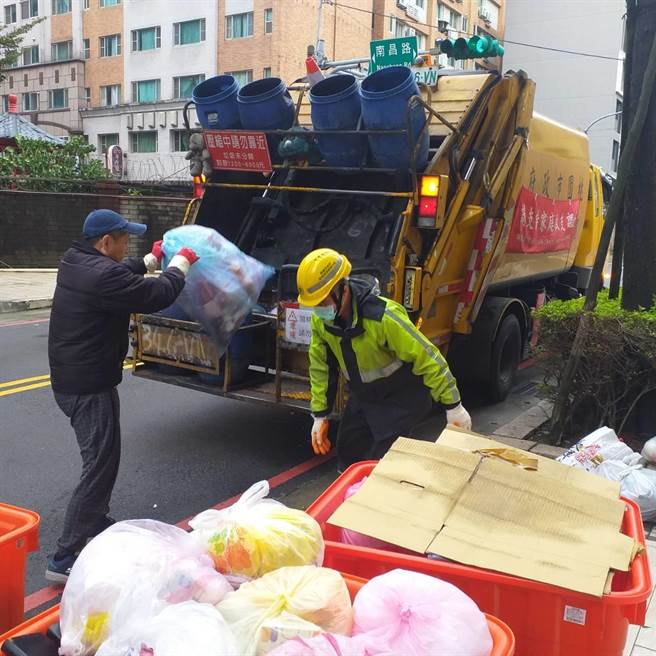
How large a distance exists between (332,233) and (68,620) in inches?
177

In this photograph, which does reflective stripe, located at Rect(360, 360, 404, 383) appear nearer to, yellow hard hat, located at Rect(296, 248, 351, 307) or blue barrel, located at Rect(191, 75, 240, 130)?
yellow hard hat, located at Rect(296, 248, 351, 307)

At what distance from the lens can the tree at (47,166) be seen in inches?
734

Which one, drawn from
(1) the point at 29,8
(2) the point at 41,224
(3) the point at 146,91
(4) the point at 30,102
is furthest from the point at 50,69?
(2) the point at 41,224

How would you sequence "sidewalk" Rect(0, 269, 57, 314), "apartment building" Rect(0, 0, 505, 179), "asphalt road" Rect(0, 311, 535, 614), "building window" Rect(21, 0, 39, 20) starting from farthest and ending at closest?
"building window" Rect(21, 0, 39, 20)
"apartment building" Rect(0, 0, 505, 179)
"sidewalk" Rect(0, 269, 57, 314)
"asphalt road" Rect(0, 311, 535, 614)

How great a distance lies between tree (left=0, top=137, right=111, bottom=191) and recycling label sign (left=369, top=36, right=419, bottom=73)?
1409 centimetres

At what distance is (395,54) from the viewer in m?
6.60

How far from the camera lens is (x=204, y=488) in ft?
15.1

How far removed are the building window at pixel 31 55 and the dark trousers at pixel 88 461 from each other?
41.0m

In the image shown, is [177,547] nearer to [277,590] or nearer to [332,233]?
[277,590]

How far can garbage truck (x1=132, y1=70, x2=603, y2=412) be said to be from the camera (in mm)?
4816

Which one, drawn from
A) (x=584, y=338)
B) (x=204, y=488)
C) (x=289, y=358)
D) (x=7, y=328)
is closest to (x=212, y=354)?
(x=289, y=358)

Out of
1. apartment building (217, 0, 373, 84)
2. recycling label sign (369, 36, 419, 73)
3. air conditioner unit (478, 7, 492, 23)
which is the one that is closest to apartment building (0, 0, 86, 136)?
apartment building (217, 0, 373, 84)

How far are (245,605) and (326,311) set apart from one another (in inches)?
68.7

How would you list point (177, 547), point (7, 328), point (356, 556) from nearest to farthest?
1. point (177, 547)
2. point (356, 556)
3. point (7, 328)
